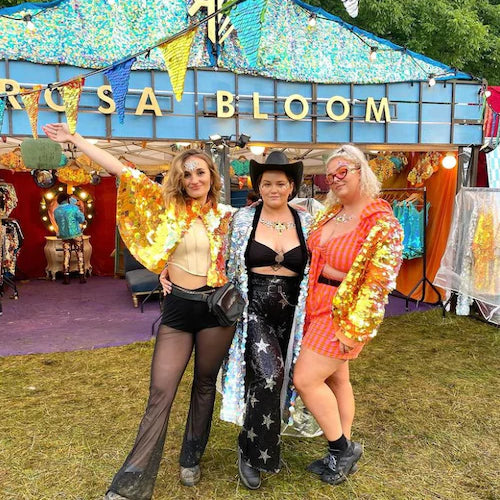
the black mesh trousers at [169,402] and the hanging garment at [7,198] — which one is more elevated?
the hanging garment at [7,198]

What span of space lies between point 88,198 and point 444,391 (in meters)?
8.27

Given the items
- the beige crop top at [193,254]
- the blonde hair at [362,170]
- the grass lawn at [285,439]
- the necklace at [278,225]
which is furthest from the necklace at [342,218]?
the grass lawn at [285,439]

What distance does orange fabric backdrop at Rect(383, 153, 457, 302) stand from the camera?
21.2ft

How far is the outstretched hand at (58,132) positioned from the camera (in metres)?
2.34

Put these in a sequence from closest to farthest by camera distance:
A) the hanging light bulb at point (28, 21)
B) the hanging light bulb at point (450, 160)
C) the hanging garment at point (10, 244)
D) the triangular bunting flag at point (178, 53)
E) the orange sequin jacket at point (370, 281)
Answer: the orange sequin jacket at point (370, 281), the triangular bunting flag at point (178, 53), the hanging light bulb at point (28, 21), the hanging light bulb at point (450, 160), the hanging garment at point (10, 244)

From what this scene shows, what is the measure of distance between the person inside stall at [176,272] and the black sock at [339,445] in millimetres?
682

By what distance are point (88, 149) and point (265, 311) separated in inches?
47.4

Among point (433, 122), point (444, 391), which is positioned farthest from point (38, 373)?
point (433, 122)

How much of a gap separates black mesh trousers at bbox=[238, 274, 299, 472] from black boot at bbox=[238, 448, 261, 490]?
0.15ft

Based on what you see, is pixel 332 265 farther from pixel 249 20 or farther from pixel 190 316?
pixel 249 20

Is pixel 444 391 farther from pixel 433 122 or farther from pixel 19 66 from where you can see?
pixel 19 66

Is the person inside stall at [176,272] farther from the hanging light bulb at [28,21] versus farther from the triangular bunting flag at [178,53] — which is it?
the hanging light bulb at [28,21]

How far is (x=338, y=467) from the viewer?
2441 millimetres

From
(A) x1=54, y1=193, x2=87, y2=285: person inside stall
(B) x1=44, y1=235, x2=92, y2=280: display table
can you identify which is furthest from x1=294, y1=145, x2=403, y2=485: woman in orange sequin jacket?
(B) x1=44, y1=235, x2=92, y2=280: display table
